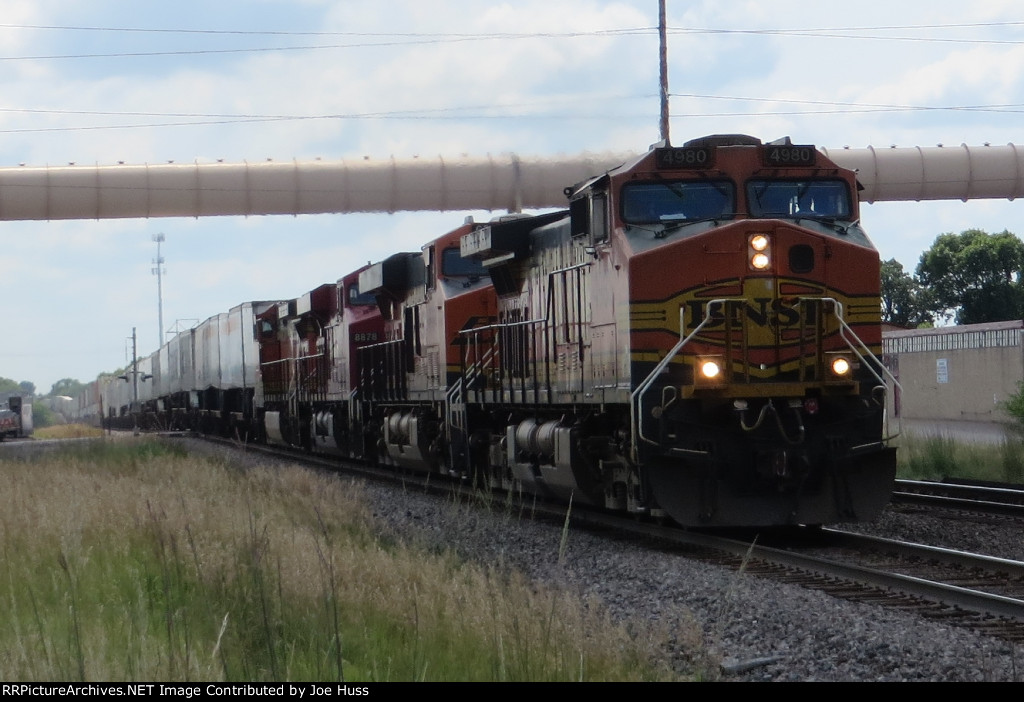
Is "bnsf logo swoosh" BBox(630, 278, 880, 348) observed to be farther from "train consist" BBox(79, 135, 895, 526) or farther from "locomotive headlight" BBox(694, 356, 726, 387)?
"locomotive headlight" BBox(694, 356, 726, 387)

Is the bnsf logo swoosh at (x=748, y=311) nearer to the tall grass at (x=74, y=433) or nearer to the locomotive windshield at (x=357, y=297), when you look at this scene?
the locomotive windshield at (x=357, y=297)

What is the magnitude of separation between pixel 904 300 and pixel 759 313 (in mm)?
56756

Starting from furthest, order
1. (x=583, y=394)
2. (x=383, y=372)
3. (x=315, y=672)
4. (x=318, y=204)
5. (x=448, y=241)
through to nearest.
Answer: (x=318, y=204) < (x=383, y=372) < (x=448, y=241) < (x=583, y=394) < (x=315, y=672)

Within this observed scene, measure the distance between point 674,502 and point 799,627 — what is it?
149 inches

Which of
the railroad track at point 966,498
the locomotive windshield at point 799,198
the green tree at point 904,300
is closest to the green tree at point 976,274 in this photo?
the green tree at point 904,300

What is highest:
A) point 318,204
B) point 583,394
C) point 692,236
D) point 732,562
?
point 318,204

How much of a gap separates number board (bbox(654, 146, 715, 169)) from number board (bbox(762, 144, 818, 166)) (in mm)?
534

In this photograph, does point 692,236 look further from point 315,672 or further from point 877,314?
point 315,672

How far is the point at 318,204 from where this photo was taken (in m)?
28.5

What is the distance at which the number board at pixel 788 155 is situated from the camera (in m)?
11.7

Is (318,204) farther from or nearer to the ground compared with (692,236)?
farther from the ground

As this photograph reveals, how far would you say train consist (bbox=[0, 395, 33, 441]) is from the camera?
196 ft
